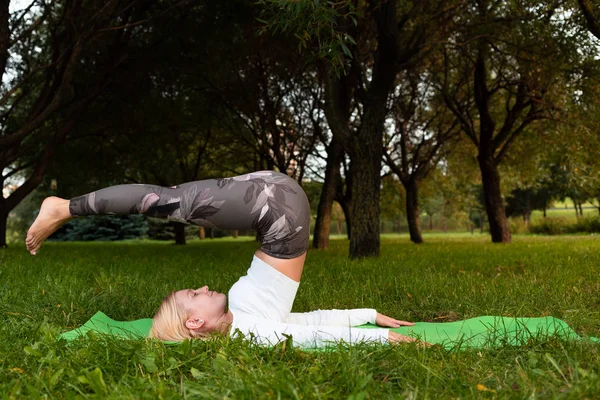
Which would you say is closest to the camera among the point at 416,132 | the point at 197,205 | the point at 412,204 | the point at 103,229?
the point at 197,205

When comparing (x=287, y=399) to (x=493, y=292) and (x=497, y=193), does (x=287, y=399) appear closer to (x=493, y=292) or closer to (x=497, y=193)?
(x=493, y=292)

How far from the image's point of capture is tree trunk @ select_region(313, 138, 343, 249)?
1497 centimetres

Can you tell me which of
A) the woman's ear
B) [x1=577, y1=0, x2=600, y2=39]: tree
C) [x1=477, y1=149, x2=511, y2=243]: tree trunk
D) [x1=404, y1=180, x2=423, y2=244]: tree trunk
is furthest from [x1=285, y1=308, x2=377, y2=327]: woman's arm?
[x1=404, y1=180, x2=423, y2=244]: tree trunk

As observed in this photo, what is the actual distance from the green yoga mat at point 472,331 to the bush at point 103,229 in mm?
29546

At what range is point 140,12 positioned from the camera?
12.0 metres

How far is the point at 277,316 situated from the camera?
3719mm

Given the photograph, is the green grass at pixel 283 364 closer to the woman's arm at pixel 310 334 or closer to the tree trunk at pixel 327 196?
the woman's arm at pixel 310 334

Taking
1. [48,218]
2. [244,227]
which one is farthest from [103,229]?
[244,227]

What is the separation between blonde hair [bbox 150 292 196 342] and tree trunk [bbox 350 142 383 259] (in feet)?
21.8

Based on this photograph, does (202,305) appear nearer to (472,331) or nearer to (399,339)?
(399,339)

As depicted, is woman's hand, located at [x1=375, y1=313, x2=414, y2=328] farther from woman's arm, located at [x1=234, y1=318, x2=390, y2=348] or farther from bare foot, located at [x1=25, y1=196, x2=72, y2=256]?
bare foot, located at [x1=25, y1=196, x2=72, y2=256]

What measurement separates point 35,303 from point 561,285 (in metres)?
5.63

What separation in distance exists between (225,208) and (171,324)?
910 millimetres

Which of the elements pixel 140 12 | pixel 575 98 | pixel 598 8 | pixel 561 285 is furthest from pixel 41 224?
pixel 575 98
